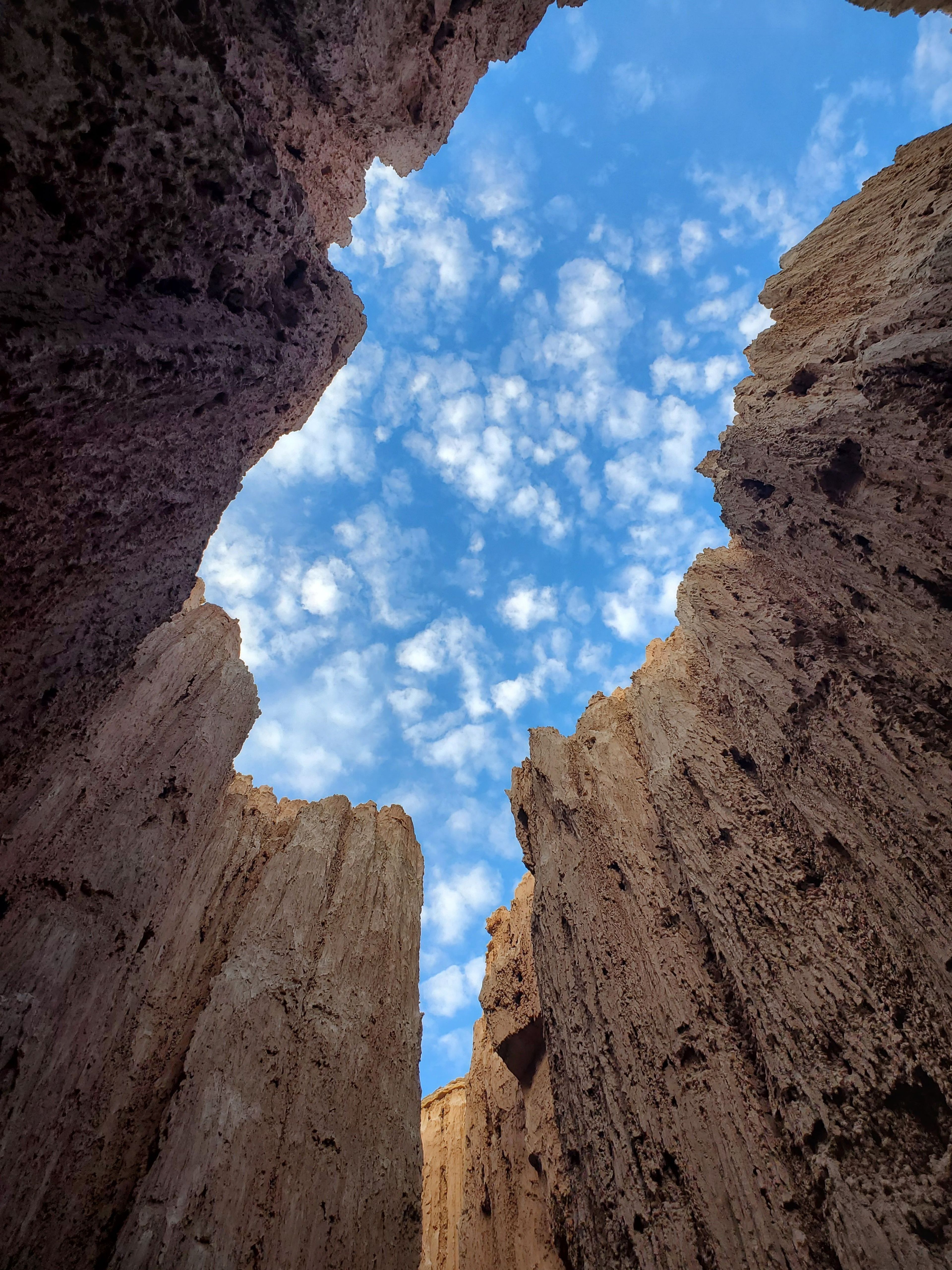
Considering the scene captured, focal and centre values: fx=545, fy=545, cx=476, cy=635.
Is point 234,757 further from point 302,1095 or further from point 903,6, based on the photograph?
point 903,6

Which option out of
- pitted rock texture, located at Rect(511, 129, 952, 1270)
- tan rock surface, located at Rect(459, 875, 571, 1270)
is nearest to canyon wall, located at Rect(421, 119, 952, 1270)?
pitted rock texture, located at Rect(511, 129, 952, 1270)

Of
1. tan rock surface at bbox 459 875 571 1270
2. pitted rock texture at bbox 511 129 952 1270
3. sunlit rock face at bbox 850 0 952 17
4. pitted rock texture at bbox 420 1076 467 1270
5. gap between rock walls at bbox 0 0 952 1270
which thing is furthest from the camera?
pitted rock texture at bbox 420 1076 467 1270

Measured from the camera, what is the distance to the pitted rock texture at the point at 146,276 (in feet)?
A: 13.1

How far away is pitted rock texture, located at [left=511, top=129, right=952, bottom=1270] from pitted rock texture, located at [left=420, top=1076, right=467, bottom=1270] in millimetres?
13134

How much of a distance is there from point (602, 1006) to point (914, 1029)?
4775 mm

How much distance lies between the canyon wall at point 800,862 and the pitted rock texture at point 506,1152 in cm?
72

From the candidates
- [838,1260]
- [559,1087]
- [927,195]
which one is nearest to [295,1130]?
[559,1087]

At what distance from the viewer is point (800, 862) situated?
26.8 feet

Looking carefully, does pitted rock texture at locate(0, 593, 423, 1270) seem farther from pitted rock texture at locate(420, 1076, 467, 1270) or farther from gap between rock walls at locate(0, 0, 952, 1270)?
pitted rock texture at locate(420, 1076, 467, 1270)

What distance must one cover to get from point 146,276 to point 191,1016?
14425 mm

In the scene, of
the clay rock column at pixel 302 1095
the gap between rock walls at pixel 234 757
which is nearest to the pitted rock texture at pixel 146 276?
the gap between rock walls at pixel 234 757

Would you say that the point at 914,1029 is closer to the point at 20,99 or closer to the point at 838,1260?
the point at 838,1260

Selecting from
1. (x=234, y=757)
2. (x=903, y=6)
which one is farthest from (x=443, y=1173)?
(x=903, y=6)

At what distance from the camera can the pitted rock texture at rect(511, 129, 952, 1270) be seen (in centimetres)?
597
